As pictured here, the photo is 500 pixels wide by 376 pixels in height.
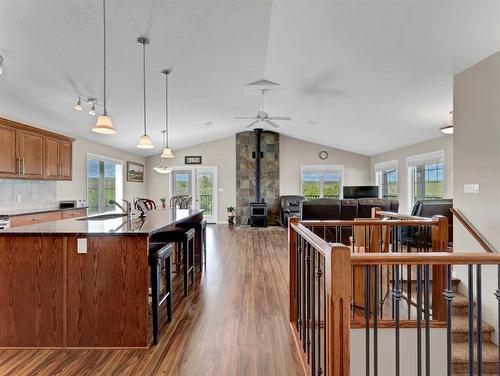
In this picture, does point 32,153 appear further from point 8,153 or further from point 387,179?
point 387,179

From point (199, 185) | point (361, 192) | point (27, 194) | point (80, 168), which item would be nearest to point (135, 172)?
point (199, 185)

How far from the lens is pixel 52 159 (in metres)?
5.14

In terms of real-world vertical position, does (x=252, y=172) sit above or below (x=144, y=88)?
below

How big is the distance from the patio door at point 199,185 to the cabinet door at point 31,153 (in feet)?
17.7

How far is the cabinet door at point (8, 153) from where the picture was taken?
13.4ft

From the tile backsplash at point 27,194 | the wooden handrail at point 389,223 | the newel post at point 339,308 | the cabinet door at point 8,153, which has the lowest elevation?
the newel post at point 339,308

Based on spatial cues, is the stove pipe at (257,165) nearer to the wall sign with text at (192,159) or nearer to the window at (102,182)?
the wall sign with text at (192,159)

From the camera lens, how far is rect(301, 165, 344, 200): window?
399 inches

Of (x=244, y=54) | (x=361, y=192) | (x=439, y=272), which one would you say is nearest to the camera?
(x=439, y=272)

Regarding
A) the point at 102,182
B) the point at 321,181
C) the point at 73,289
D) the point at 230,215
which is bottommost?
the point at 230,215

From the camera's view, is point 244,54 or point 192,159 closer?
point 244,54

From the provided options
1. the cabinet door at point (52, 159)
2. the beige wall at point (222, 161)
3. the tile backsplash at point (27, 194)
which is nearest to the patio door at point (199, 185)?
the beige wall at point (222, 161)

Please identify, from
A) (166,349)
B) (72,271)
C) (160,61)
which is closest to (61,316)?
(72,271)

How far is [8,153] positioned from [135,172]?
5069mm
